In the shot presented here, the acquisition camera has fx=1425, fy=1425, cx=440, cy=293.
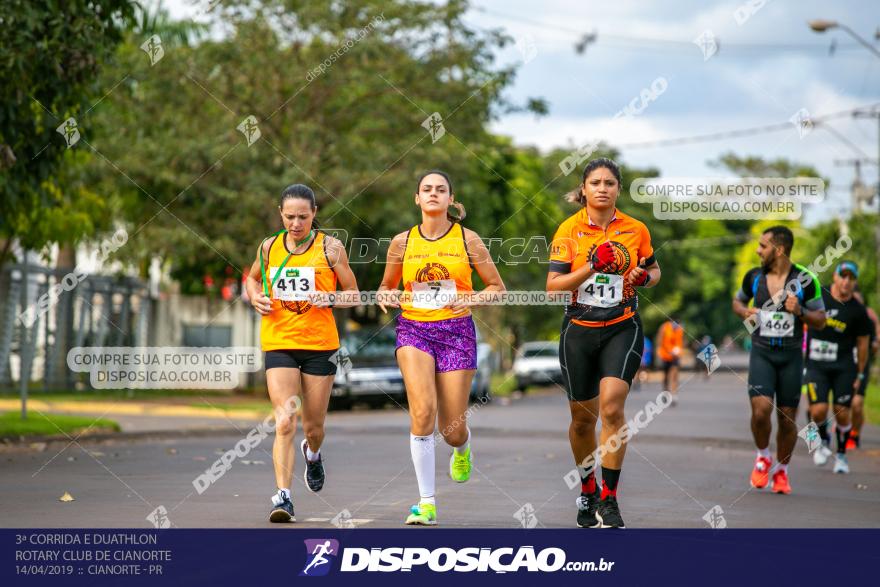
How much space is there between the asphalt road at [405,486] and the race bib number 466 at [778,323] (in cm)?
126

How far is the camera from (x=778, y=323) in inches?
434

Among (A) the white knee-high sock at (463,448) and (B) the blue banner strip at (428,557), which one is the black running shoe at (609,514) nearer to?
(B) the blue banner strip at (428,557)

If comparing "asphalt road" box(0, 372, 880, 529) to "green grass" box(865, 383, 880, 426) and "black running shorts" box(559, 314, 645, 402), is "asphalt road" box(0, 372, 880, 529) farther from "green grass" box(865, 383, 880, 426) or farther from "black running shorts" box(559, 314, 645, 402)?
"green grass" box(865, 383, 880, 426)

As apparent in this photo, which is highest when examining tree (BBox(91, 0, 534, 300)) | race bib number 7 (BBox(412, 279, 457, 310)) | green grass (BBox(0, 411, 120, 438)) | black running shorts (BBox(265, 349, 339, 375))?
tree (BBox(91, 0, 534, 300))

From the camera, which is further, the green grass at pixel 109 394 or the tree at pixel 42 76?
the green grass at pixel 109 394

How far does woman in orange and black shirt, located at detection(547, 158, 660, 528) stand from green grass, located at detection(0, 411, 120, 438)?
8.82m

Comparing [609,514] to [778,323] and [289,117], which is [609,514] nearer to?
[778,323]

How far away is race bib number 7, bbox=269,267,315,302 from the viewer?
8.66 m

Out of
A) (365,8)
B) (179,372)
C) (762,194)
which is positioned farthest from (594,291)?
(365,8)

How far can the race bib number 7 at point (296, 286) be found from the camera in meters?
8.66

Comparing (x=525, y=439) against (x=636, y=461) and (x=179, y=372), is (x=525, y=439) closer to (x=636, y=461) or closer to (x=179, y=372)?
(x=636, y=461)

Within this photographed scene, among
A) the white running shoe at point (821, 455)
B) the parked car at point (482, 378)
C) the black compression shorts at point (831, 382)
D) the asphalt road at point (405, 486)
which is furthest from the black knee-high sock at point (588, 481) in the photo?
the parked car at point (482, 378)

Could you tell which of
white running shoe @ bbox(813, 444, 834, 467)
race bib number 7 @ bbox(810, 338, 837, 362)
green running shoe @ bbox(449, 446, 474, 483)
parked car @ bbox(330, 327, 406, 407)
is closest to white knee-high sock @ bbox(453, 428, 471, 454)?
green running shoe @ bbox(449, 446, 474, 483)

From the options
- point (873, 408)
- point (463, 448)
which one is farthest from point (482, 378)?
point (463, 448)
